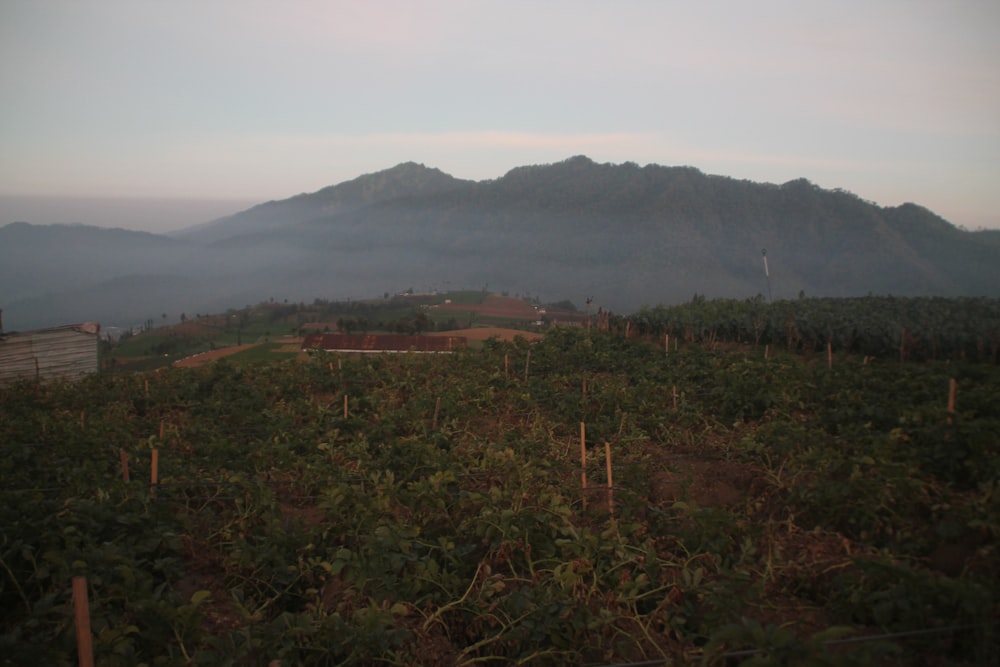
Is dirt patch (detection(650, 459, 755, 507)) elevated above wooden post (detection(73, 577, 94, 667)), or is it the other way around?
wooden post (detection(73, 577, 94, 667))

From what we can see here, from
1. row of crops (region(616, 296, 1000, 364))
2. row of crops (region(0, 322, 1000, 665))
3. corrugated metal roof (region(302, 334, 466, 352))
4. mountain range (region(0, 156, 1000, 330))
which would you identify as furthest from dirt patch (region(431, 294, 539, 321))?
row of crops (region(0, 322, 1000, 665))

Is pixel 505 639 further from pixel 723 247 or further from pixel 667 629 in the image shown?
pixel 723 247

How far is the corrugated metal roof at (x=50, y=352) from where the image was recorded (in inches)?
581

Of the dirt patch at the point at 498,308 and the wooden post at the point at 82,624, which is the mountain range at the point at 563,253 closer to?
the dirt patch at the point at 498,308

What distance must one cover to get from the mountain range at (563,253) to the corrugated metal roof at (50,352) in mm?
35197

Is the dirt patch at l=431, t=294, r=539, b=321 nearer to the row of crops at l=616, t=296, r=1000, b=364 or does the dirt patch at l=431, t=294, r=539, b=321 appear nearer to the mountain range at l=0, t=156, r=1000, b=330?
the mountain range at l=0, t=156, r=1000, b=330

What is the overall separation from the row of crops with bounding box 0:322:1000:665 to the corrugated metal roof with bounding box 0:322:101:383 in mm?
8556

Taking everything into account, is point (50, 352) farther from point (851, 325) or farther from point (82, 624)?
point (851, 325)

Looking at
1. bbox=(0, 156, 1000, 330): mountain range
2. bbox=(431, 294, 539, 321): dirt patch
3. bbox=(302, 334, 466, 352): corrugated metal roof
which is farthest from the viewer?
bbox=(0, 156, 1000, 330): mountain range

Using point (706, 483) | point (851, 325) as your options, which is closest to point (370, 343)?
point (851, 325)

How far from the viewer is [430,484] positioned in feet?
15.9

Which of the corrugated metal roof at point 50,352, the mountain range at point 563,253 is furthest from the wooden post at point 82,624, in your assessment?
the mountain range at point 563,253

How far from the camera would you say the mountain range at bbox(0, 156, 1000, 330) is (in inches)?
2297

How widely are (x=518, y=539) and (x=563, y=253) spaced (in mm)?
71389
